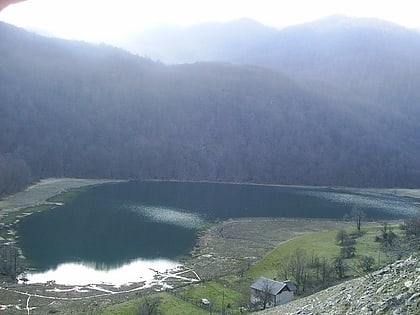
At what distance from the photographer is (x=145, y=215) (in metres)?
96.7

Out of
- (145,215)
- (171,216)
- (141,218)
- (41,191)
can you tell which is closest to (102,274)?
(141,218)

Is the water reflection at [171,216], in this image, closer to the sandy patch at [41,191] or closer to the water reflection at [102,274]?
the sandy patch at [41,191]

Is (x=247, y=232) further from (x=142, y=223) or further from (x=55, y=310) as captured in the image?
(x=55, y=310)

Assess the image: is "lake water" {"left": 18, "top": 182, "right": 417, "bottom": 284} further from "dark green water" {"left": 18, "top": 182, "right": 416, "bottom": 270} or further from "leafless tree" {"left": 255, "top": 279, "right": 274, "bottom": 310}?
"leafless tree" {"left": 255, "top": 279, "right": 274, "bottom": 310}

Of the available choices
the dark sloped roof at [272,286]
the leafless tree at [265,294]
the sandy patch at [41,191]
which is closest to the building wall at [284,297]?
the dark sloped roof at [272,286]

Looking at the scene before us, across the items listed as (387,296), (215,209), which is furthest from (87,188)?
(387,296)

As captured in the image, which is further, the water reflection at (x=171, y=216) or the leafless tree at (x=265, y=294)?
the water reflection at (x=171, y=216)

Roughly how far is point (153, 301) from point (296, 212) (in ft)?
237

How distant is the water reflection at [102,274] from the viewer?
54.4 metres

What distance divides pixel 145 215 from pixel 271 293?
2241 inches

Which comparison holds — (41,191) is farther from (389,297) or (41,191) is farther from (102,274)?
(389,297)

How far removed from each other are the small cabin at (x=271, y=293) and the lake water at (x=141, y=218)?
1969 cm

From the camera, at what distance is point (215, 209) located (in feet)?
369

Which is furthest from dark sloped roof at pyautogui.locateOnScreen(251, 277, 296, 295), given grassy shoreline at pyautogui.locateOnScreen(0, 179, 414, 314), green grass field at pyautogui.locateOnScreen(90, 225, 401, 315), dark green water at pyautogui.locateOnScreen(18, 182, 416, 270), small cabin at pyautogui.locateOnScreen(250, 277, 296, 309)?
dark green water at pyautogui.locateOnScreen(18, 182, 416, 270)
